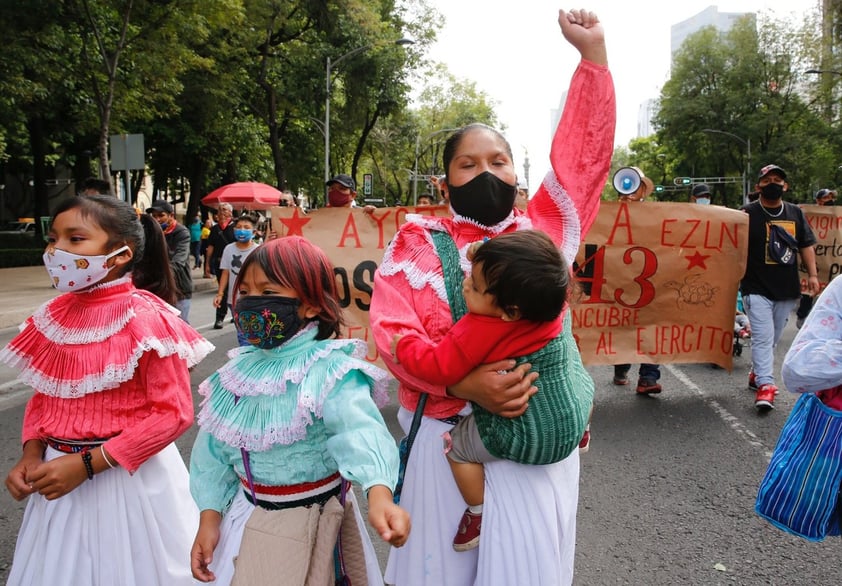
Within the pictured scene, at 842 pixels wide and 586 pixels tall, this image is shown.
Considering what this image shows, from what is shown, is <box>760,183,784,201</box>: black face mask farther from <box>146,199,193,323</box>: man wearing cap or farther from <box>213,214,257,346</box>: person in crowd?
<box>213,214,257,346</box>: person in crowd

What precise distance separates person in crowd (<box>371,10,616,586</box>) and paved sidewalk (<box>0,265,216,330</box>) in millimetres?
10384

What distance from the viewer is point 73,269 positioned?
7.35ft

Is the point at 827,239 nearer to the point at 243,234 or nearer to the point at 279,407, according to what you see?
the point at 243,234

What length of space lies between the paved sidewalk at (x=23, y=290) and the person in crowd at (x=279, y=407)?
33.0 feet

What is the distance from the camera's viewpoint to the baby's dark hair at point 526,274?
1.65m

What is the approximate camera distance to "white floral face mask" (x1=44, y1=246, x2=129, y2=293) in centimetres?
222

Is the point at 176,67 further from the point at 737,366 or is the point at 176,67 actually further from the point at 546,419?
the point at 546,419

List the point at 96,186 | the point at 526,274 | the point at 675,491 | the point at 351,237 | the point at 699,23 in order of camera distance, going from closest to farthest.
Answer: the point at 526,274
the point at 675,491
the point at 96,186
the point at 351,237
the point at 699,23

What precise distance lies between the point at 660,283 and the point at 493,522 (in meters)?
4.53

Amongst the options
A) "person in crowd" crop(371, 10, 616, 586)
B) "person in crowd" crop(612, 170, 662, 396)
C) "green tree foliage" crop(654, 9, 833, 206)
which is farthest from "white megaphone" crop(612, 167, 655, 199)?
"green tree foliage" crop(654, 9, 833, 206)

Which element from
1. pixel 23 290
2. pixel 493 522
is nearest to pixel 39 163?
Answer: pixel 23 290

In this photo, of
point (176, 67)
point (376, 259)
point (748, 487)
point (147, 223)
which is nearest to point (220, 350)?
point (376, 259)

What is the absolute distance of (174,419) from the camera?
7.39ft

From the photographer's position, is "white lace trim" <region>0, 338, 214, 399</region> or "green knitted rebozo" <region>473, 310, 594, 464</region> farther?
"white lace trim" <region>0, 338, 214, 399</region>
